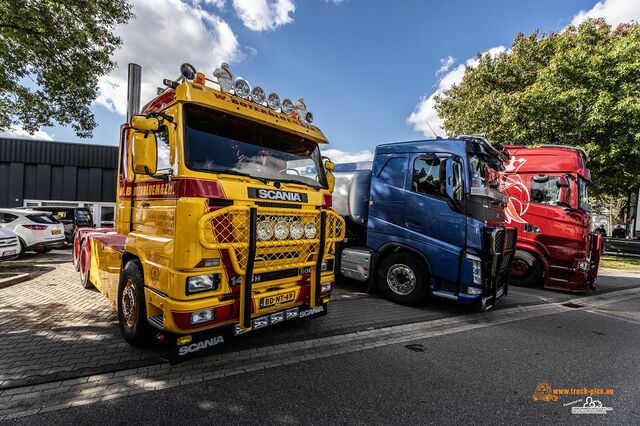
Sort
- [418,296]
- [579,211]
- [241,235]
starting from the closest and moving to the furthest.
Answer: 1. [241,235]
2. [418,296]
3. [579,211]

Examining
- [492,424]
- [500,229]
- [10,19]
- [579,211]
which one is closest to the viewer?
[492,424]

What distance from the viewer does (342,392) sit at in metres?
3.06

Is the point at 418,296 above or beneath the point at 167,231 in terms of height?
beneath

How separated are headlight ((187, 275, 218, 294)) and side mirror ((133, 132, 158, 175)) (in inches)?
44.7

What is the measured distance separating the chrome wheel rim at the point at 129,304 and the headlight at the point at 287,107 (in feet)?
9.02

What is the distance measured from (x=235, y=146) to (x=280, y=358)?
241 centimetres

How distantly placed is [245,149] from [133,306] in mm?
2157

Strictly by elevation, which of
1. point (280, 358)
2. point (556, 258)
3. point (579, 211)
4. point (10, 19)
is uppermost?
point (10, 19)

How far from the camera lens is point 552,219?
25.5ft

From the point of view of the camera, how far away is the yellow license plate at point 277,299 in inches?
136

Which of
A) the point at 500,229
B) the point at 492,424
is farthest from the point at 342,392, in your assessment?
the point at 500,229

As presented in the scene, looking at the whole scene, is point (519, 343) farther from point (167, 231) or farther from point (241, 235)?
point (167, 231)

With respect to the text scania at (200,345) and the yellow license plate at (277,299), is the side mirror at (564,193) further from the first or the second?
the text scania at (200,345)

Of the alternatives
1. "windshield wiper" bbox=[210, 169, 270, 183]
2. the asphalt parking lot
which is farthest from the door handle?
"windshield wiper" bbox=[210, 169, 270, 183]
